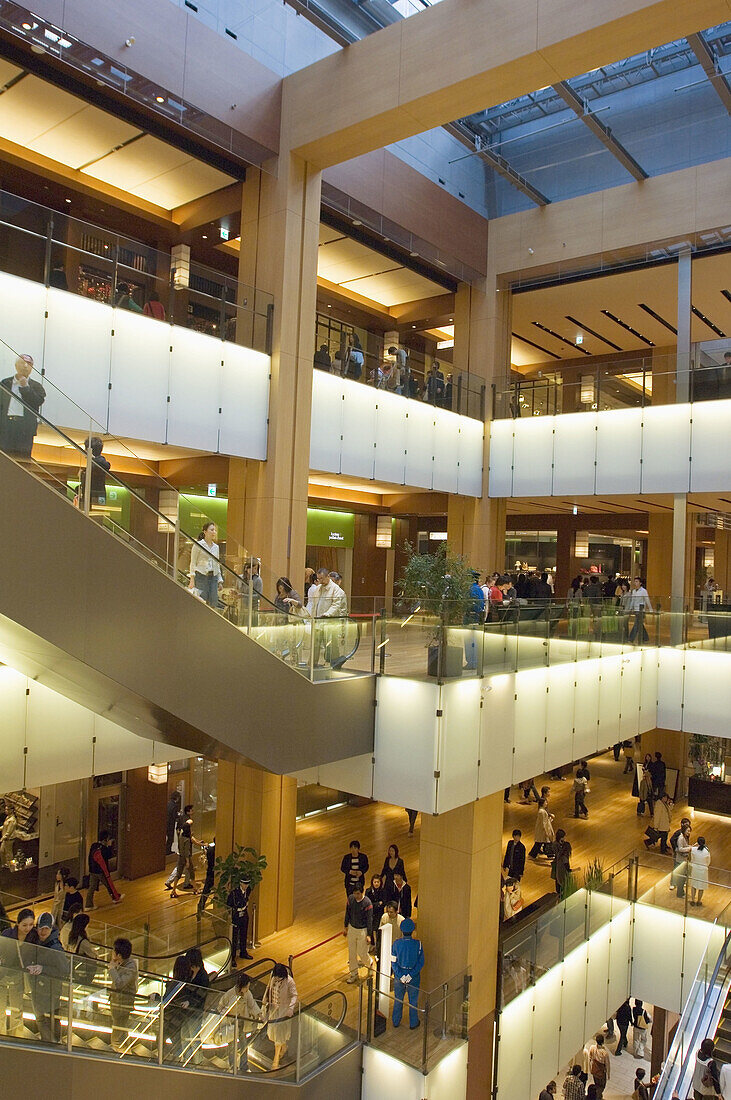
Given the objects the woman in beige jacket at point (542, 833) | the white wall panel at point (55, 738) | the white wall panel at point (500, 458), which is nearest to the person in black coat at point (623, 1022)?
the woman in beige jacket at point (542, 833)

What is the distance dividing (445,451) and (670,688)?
22.1ft

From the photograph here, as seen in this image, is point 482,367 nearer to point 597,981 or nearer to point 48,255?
point 48,255

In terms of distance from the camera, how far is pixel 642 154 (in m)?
16.8

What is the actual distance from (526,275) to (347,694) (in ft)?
42.4

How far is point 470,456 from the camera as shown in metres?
18.3

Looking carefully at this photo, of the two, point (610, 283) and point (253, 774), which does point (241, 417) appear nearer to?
point (253, 774)

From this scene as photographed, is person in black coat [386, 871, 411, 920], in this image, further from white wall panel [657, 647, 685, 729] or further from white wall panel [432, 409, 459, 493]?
white wall panel [432, 409, 459, 493]

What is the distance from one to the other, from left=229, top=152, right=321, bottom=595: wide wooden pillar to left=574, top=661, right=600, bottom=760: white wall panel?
5.10 meters

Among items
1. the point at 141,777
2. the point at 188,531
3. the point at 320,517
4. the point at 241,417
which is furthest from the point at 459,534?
the point at 188,531

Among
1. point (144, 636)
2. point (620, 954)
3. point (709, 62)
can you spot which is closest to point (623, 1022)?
point (620, 954)

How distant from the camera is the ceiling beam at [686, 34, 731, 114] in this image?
1198cm

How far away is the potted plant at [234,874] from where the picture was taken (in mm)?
12344

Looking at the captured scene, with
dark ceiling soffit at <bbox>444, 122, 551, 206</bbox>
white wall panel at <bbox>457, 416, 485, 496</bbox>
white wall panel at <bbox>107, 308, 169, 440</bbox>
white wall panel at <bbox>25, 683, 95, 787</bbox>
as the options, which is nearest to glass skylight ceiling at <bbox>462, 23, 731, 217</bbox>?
dark ceiling soffit at <bbox>444, 122, 551, 206</bbox>

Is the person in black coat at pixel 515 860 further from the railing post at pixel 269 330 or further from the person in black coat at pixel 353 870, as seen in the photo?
the railing post at pixel 269 330
